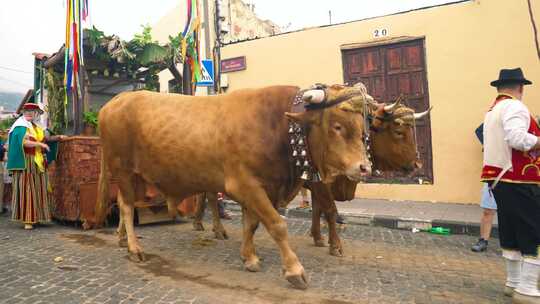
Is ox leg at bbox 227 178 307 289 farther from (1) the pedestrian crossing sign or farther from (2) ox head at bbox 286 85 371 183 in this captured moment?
(1) the pedestrian crossing sign

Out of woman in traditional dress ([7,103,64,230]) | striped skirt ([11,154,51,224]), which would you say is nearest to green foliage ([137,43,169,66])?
woman in traditional dress ([7,103,64,230])

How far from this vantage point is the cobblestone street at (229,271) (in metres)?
3.58

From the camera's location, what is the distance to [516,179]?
11.2 feet

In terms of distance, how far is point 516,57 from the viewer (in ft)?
25.8

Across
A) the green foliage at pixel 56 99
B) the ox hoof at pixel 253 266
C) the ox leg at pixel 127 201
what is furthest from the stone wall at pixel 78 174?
the ox hoof at pixel 253 266

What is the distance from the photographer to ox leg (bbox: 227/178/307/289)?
3691 mm

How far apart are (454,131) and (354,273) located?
539cm

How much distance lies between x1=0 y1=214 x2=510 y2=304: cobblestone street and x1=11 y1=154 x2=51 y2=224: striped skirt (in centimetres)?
35

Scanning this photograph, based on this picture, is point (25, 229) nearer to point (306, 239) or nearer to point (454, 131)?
point (306, 239)

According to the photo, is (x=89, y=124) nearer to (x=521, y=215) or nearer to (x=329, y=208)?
(x=329, y=208)

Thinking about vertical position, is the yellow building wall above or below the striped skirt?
above

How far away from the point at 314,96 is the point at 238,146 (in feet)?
2.98

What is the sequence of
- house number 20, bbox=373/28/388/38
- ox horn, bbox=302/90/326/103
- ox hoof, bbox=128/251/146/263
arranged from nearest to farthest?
ox horn, bbox=302/90/326/103 < ox hoof, bbox=128/251/146/263 < house number 20, bbox=373/28/388/38

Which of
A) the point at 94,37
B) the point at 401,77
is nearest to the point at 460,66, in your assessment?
the point at 401,77
